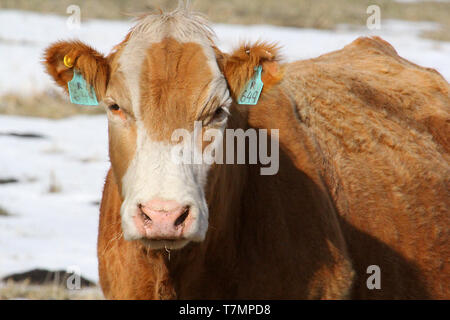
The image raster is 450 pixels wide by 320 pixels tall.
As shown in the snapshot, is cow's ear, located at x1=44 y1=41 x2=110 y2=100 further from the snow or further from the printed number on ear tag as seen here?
the snow

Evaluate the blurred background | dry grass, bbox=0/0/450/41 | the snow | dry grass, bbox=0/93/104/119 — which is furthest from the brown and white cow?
dry grass, bbox=0/0/450/41

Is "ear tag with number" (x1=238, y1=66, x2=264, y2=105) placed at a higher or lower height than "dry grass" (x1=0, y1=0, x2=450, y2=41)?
lower

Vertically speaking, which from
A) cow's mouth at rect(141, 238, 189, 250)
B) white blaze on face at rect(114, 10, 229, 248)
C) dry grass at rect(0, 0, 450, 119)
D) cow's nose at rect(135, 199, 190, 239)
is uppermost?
dry grass at rect(0, 0, 450, 119)

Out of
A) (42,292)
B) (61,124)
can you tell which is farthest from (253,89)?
(61,124)

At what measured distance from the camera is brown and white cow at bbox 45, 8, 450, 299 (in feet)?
Answer: 10.9

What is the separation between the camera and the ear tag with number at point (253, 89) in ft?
12.2

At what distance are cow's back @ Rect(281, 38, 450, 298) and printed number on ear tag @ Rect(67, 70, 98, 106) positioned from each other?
1251 millimetres

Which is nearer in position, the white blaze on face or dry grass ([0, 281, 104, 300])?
the white blaze on face

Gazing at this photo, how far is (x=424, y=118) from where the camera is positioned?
5.39 m

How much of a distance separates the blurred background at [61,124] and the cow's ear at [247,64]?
0.50ft

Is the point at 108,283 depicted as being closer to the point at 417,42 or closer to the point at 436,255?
the point at 436,255

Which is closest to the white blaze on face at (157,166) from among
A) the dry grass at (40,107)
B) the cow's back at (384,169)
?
the cow's back at (384,169)

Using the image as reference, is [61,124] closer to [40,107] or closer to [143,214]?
[40,107]
